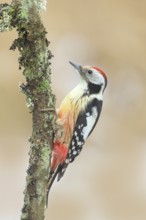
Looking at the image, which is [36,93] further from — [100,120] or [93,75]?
[100,120]

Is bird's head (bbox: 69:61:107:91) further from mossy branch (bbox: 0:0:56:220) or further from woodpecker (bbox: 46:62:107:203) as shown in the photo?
mossy branch (bbox: 0:0:56:220)

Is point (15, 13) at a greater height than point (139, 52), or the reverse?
point (139, 52)

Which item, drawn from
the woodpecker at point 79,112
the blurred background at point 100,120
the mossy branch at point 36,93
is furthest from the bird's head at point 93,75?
the blurred background at point 100,120

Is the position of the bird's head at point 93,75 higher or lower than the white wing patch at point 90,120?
higher

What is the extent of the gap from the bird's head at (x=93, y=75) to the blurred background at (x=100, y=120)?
1306 mm

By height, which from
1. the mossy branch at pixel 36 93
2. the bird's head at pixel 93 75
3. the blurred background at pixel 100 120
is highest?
the blurred background at pixel 100 120

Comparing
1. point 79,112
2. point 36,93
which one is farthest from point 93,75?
point 36,93

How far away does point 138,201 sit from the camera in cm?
323

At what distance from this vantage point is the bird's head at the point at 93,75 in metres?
1.62

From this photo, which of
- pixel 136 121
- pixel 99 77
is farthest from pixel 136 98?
pixel 99 77

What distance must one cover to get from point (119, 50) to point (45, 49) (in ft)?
7.41

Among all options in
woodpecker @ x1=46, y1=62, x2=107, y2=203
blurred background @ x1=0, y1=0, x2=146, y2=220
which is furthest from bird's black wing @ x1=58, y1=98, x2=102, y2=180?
blurred background @ x1=0, y1=0, x2=146, y2=220

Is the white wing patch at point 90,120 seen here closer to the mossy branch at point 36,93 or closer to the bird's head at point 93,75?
the bird's head at point 93,75

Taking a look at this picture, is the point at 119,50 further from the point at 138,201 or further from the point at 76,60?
the point at 138,201
